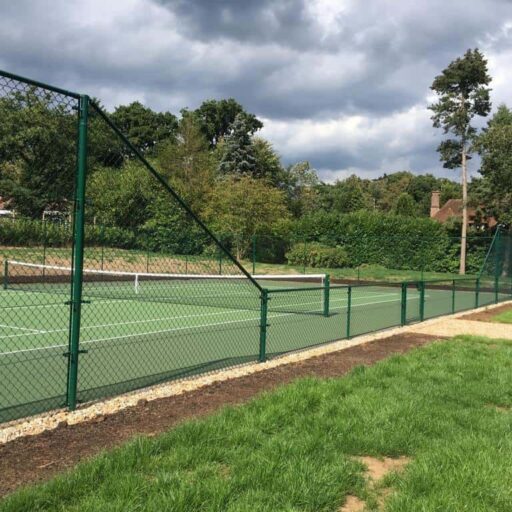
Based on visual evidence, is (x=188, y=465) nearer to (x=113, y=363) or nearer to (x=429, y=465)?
(x=429, y=465)

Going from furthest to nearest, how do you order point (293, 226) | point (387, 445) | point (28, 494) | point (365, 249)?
point (293, 226)
point (365, 249)
point (387, 445)
point (28, 494)

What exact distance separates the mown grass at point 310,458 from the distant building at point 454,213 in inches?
1462

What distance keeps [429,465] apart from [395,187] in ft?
304

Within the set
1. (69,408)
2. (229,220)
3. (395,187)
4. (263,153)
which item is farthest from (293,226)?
(395,187)

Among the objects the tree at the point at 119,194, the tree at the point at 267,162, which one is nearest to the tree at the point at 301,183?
the tree at the point at 267,162

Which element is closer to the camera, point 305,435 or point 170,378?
point 305,435

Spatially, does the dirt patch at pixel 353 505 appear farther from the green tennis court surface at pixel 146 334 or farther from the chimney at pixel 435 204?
the chimney at pixel 435 204

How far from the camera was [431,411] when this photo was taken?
5543 millimetres

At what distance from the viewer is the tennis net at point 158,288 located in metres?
16.2

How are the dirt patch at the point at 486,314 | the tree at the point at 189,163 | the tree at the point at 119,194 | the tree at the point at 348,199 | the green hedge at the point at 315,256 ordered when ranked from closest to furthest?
the tree at the point at 119,194 < the dirt patch at the point at 486,314 < the green hedge at the point at 315,256 < the tree at the point at 189,163 < the tree at the point at 348,199

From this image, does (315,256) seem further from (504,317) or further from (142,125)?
(142,125)

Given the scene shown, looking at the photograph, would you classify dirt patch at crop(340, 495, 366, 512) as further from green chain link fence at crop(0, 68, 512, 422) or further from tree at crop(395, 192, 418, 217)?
tree at crop(395, 192, 418, 217)

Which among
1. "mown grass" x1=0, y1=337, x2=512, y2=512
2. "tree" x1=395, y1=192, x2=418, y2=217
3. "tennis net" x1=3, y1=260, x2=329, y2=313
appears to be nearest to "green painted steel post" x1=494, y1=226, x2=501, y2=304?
"tennis net" x1=3, y1=260, x2=329, y2=313

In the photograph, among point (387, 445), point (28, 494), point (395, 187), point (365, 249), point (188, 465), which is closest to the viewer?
point (28, 494)
